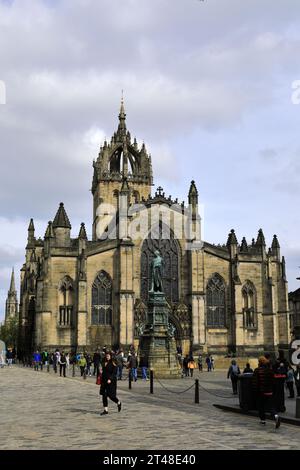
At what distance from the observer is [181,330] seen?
48562 mm

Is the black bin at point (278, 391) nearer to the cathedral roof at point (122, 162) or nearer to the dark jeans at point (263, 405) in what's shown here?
the dark jeans at point (263, 405)

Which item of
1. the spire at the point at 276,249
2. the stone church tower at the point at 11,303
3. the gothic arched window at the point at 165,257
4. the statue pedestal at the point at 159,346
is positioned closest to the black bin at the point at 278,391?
the statue pedestal at the point at 159,346

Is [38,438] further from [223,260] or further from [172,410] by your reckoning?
[223,260]

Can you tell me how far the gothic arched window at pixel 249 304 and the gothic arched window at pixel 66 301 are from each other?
609 inches

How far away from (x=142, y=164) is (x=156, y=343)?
148ft

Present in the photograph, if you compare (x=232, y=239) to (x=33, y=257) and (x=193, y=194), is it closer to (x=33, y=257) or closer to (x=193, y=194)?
(x=193, y=194)

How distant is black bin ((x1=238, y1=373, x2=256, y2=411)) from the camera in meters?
15.1

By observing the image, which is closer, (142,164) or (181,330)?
(181,330)

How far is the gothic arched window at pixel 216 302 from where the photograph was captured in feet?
165

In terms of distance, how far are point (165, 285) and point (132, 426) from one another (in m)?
37.2

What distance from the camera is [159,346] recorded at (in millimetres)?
31125

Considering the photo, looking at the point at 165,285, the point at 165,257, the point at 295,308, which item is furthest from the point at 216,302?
the point at 295,308
